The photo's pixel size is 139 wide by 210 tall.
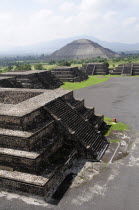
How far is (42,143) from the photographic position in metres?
14.2

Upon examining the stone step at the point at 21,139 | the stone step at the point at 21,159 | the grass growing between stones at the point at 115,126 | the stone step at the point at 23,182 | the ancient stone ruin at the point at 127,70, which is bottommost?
the stone step at the point at 23,182

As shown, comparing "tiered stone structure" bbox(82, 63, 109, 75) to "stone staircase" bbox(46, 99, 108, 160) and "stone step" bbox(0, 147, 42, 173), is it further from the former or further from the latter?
"stone step" bbox(0, 147, 42, 173)

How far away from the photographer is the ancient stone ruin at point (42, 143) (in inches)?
488

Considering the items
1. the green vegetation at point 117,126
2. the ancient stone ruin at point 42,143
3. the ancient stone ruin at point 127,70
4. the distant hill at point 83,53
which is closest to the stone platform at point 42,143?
the ancient stone ruin at point 42,143

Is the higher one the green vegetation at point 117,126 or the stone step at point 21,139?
the stone step at point 21,139

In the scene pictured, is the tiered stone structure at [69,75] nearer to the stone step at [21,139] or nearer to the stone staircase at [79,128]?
the stone staircase at [79,128]

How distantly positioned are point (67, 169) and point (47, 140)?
2388mm

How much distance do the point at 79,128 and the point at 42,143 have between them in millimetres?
4050

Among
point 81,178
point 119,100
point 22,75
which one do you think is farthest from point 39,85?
point 81,178

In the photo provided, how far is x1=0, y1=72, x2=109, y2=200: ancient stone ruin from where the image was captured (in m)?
12.4

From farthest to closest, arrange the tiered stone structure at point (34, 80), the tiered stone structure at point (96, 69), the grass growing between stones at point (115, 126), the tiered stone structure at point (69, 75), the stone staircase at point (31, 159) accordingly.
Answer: the tiered stone structure at point (96, 69) < the tiered stone structure at point (69, 75) < the tiered stone structure at point (34, 80) < the grass growing between stones at point (115, 126) < the stone staircase at point (31, 159)

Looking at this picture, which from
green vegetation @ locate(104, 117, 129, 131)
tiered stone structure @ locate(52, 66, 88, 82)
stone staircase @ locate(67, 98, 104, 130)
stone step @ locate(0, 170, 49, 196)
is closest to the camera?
stone step @ locate(0, 170, 49, 196)

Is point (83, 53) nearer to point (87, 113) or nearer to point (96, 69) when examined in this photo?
point (96, 69)

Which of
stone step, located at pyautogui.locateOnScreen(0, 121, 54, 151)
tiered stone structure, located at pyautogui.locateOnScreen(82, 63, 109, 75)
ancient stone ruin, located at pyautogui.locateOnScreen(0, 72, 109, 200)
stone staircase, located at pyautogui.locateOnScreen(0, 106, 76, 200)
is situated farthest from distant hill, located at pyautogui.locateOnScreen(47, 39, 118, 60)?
stone step, located at pyautogui.locateOnScreen(0, 121, 54, 151)
